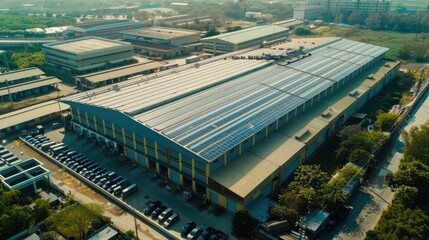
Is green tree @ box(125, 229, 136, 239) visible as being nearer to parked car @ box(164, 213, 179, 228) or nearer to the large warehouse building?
parked car @ box(164, 213, 179, 228)

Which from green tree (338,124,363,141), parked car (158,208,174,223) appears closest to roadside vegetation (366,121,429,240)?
green tree (338,124,363,141)

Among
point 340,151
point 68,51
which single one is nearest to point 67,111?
point 68,51

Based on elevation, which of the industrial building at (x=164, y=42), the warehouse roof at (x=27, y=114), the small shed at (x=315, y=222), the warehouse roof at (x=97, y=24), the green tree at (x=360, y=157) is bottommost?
the small shed at (x=315, y=222)

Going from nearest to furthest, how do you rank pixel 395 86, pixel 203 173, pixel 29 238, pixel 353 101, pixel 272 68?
pixel 29 238, pixel 203 173, pixel 353 101, pixel 272 68, pixel 395 86

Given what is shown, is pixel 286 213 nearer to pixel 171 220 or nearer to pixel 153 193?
pixel 171 220

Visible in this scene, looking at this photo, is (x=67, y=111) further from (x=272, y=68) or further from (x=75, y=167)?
(x=272, y=68)

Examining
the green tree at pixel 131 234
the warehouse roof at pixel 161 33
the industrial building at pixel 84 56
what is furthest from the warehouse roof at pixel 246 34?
the green tree at pixel 131 234

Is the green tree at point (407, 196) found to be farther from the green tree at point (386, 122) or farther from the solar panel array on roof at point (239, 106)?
the green tree at point (386, 122)

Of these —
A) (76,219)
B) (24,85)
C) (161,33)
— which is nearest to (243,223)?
(76,219)
